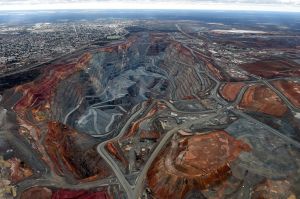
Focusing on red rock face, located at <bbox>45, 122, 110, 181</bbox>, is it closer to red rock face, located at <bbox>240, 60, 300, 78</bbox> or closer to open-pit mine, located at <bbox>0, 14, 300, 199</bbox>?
open-pit mine, located at <bbox>0, 14, 300, 199</bbox>

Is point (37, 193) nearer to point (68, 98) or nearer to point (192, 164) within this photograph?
point (192, 164)

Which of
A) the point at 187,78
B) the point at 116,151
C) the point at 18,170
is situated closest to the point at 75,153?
the point at 116,151

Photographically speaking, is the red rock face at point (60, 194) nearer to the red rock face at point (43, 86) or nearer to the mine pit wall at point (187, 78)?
the red rock face at point (43, 86)

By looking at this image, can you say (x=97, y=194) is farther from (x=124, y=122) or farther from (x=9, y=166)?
(x=124, y=122)

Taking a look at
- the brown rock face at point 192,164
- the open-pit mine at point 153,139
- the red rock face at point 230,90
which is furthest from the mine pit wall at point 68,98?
the red rock face at point 230,90

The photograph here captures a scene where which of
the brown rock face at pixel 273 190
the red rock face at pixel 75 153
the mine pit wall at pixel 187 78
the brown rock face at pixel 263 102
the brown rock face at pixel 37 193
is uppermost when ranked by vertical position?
the brown rock face at pixel 273 190

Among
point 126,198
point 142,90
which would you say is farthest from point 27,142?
point 142,90

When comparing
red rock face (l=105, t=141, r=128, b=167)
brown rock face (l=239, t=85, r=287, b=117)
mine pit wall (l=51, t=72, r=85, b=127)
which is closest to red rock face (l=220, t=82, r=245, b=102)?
brown rock face (l=239, t=85, r=287, b=117)
